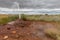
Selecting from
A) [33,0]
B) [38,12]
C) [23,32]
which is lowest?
[23,32]

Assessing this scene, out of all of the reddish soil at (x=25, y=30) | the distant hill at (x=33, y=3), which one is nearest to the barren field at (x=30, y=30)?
the reddish soil at (x=25, y=30)

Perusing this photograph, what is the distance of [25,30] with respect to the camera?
328cm

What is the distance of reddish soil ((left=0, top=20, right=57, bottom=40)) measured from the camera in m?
3.12

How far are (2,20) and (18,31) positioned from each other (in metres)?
0.61

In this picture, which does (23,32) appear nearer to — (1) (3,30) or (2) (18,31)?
(2) (18,31)

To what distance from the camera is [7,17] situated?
372 centimetres

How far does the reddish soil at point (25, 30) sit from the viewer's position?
3115mm

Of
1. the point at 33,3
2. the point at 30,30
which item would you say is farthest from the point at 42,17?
the point at 30,30

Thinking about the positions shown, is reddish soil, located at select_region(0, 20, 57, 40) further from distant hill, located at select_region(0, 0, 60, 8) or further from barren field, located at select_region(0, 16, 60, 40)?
distant hill, located at select_region(0, 0, 60, 8)

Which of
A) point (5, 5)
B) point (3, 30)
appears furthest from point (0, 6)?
point (3, 30)

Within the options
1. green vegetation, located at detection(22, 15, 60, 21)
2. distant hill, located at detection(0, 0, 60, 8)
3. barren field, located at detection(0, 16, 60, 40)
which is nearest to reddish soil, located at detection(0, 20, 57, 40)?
barren field, located at detection(0, 16, 60, 40)

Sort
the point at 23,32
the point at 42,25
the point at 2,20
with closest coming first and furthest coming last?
1. the point at 23,32
2. the point at 42,25
3. the point at 2,20

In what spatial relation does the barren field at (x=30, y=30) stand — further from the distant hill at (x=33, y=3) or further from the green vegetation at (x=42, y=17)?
the distant hill at (x=33, y=3)

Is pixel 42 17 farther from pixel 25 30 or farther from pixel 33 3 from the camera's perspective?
pixel 25 30
